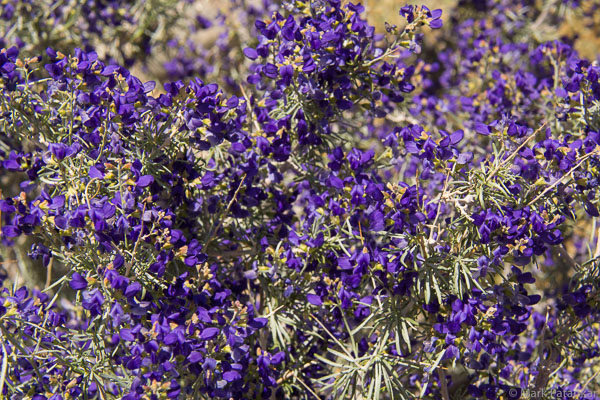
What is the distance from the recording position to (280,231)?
2.92 m

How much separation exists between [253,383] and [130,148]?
1.16 meters

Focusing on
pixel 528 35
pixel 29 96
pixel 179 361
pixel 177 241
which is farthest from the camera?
pixel 528 35

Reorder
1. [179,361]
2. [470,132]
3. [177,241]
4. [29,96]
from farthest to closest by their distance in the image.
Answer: [470,132] < [29,96] < [177,241] < [179,361]

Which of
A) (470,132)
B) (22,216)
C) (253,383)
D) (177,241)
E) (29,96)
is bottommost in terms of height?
(253,383)

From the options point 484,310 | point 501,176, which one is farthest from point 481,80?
point 484,310

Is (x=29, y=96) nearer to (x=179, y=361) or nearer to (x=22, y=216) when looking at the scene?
(x=22, y=216)

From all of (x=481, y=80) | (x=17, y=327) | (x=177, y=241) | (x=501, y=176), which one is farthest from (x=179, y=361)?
(x=481, y=80)

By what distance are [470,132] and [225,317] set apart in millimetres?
2242

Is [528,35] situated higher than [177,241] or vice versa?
[177,241]

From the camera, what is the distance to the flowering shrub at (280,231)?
2334 millimetres

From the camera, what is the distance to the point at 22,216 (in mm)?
2436

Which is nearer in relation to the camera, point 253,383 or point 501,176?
point 501,176

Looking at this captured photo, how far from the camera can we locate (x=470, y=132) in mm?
3955

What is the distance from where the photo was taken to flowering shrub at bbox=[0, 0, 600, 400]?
2.33 m
